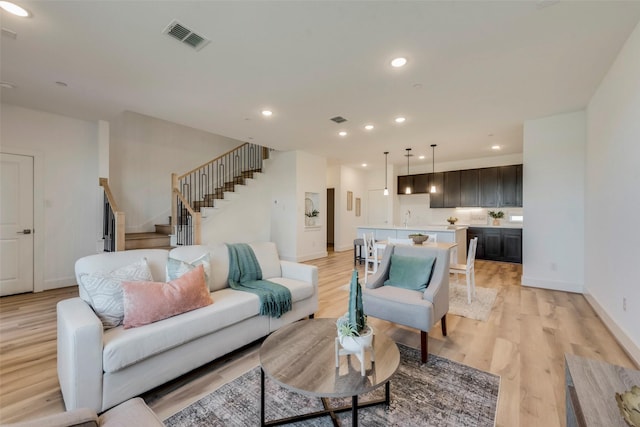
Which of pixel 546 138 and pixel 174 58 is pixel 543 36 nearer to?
pixel 546 138

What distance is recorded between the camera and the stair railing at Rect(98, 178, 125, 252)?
158 inches

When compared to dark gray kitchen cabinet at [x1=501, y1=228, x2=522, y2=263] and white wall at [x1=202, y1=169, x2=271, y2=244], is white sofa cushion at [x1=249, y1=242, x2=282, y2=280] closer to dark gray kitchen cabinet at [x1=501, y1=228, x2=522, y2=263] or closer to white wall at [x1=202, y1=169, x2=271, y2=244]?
white wall at [x1=202, y1=169, x2=271, y2=244]

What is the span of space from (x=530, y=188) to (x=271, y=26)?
184 inches

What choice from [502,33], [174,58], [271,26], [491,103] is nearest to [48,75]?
[174,58]

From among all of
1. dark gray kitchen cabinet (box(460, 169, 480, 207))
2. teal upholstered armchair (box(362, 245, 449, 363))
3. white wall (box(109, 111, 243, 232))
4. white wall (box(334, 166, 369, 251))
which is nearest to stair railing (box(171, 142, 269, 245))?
white wall (box(109, 111, 243, 232))

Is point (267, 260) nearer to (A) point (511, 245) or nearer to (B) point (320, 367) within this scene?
(B) point (320, 367)

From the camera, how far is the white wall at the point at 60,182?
419cm

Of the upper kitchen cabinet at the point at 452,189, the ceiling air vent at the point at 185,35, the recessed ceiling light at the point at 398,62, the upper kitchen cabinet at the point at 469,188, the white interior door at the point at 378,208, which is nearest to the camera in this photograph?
the ceiling air vent at the point at 185,35

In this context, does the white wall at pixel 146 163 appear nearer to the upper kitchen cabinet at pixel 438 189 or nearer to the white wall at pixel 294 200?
the white wall at pixel 294 200

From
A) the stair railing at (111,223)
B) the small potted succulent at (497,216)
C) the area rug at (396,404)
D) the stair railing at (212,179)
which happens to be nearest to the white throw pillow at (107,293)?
the area rug at (396,404)

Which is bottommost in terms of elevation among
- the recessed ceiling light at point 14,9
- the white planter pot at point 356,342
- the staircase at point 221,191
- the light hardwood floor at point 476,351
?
the light hardwood floor at point 476,351

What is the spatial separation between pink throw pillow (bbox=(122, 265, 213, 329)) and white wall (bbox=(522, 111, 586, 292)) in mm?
5053

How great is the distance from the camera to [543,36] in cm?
239

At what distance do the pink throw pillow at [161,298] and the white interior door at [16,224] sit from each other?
12.7 ft
